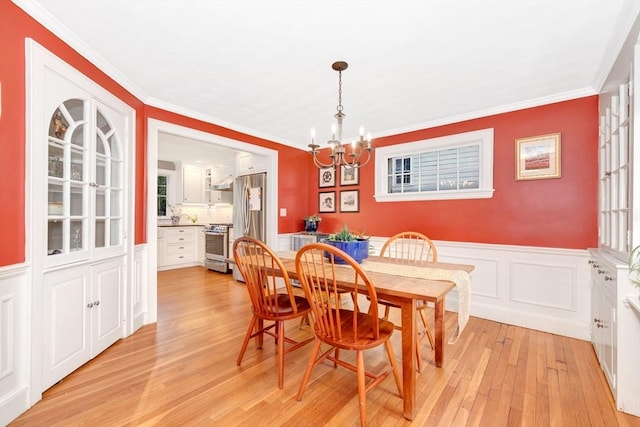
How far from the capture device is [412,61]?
220 centimetres

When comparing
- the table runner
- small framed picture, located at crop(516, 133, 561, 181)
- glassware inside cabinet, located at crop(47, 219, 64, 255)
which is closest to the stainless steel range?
glassware inside cabinet, located at crop(47, 219, 64, 255)

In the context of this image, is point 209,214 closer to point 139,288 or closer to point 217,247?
point 217,247

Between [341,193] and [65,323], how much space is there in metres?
3.51

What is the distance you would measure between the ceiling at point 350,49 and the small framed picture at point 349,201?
158 cm

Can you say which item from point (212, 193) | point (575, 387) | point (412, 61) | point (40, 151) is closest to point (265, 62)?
point (412, 61)

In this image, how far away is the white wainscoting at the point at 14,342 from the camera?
1502 mm

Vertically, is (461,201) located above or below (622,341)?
above

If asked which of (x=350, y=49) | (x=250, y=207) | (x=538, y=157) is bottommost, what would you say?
(x=250, y=207)

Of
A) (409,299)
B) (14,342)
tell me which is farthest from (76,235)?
(409,299)

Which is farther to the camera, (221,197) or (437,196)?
(221,197)

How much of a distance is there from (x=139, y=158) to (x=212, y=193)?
3.83 m

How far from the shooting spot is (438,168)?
362 cm

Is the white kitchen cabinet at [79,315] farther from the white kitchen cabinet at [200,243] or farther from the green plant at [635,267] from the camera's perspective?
the white kitchen cabinet at [200,243]

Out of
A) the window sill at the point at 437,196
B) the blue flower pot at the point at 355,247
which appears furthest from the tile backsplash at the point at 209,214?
the blue flower pot at the point at 355,247
